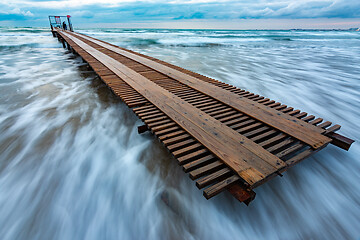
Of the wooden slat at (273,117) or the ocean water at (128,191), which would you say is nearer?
the ocean water at (128,191)

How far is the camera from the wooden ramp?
192cm

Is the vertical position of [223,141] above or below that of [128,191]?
above

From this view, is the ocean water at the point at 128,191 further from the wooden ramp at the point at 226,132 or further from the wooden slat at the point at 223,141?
the wooden slat at the point at 223,141

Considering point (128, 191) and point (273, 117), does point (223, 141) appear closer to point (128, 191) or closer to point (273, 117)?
point (273, 117)

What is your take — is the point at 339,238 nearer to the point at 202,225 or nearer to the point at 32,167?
the point at 202,225

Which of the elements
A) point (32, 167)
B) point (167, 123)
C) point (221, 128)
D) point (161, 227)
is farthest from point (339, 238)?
point (32, 167)

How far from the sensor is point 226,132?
100 inches

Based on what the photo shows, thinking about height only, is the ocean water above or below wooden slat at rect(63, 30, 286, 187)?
below

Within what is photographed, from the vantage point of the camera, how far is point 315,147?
2.30m

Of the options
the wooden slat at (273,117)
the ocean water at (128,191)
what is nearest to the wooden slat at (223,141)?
the ocean water at (128,191)

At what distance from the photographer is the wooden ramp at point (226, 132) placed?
1.92 m

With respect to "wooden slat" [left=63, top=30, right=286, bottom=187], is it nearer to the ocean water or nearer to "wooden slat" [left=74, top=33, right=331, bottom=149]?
the ocean water

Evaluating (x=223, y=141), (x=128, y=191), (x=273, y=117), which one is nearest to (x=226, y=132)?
(x=223, y=141)

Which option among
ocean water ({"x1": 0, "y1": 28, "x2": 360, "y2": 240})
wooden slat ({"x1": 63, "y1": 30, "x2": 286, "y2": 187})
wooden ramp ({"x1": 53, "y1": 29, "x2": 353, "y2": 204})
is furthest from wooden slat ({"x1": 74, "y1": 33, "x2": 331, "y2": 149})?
wooden slat ({"x1": 63, "y1": 30, "x2": 286, "y2": 187})
